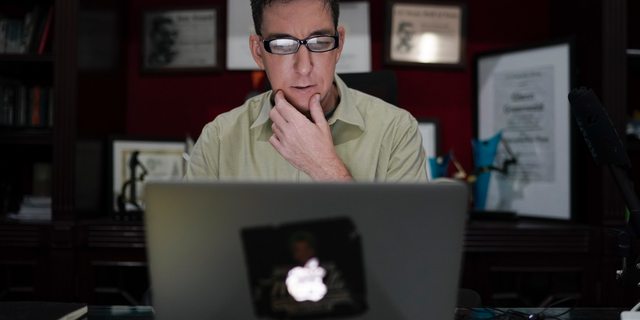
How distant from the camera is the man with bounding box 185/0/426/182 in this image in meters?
1.14

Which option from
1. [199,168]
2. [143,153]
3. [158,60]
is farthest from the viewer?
[158,60]

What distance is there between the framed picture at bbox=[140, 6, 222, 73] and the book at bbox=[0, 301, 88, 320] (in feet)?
5.59

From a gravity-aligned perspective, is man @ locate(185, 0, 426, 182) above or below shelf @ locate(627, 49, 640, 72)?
below


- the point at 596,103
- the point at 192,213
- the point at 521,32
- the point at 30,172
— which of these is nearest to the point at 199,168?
the point at 192,213

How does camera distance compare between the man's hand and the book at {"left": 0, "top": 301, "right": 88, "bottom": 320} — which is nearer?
the book at {"left": 0, "top": 301, "right": 88, "bottom": 320}

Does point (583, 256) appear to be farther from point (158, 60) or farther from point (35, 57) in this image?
point (35, 57)

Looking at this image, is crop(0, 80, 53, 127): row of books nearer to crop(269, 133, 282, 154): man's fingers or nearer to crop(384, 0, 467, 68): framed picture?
crop(269, 133, 282, 154): man's fingers

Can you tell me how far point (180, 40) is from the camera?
2.39m

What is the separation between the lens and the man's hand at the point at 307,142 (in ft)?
3.50

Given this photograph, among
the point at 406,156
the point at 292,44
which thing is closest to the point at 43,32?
the point at 292,44

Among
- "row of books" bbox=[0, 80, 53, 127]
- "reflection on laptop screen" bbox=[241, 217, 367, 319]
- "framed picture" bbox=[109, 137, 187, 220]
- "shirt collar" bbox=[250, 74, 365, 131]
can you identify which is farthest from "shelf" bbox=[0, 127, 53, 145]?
"reflection on laptop screen" bbox=[241, 217, 367, 319]

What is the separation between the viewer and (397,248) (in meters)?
0.52

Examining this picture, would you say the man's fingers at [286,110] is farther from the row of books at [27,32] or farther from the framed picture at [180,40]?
the row of books at [27,32]

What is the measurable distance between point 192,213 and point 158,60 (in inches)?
81.6
